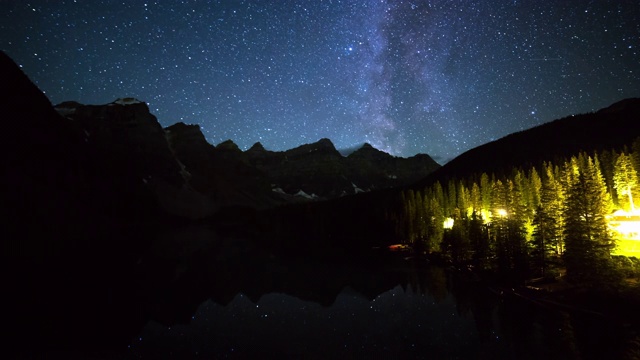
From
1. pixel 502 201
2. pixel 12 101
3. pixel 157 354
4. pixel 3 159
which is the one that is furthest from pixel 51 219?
pixel 502 201

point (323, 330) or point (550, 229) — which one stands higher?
point (550, 229)

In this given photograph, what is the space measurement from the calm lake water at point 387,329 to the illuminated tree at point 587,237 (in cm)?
690

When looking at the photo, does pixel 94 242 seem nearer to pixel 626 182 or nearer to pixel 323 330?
pixel 323 330

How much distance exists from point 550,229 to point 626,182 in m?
25.0

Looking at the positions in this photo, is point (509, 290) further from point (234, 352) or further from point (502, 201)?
point (234, 352)

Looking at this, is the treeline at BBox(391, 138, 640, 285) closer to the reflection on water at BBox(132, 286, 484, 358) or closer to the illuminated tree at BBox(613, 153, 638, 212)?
the illuminated tree at BBox(613, 153, 638, 212)

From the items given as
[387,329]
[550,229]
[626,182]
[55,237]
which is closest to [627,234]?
[550,229]

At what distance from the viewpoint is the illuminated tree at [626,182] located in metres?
62.8

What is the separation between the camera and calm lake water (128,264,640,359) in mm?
32594

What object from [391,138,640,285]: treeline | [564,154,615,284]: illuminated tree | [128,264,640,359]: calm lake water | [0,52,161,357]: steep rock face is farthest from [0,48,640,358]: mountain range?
[564,154,615,284]: illuminated tree

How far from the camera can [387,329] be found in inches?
1588

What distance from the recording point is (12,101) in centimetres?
13688

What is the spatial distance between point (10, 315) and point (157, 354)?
2344 cm

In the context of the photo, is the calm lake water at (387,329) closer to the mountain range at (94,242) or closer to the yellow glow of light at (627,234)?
the mountain range at (94,242)
